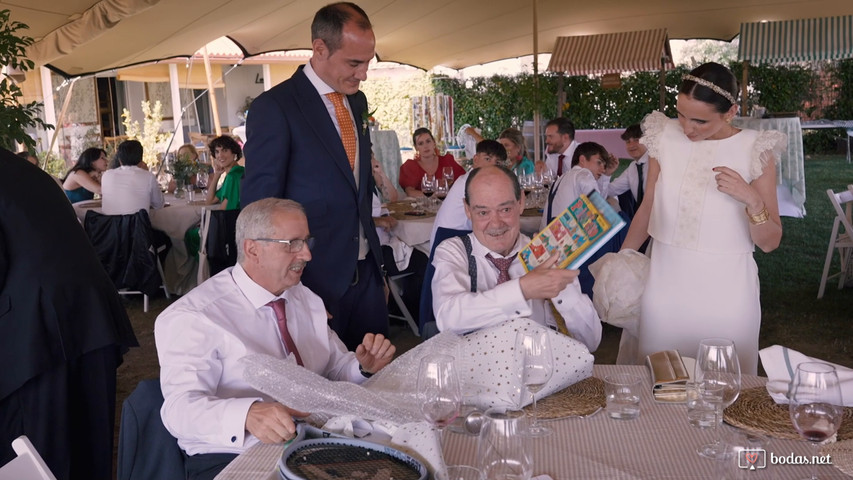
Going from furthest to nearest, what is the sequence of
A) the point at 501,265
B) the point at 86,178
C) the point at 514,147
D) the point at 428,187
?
the point at 86,178, the point at 514,147, the point at 428,187, the point at 501,265

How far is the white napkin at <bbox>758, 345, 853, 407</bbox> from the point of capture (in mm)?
2002

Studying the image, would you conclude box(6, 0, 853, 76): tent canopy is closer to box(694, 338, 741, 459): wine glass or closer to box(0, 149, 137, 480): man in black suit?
box(0, 149, 137, 480): man in black suit

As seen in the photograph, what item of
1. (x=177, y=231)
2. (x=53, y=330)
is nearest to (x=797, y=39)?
(x=177, y=231)

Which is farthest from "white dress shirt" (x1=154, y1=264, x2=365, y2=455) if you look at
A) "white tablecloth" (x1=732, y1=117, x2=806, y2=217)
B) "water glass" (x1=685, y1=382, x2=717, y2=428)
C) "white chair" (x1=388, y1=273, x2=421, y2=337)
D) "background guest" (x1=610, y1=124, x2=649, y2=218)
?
"white tablecloth" (x1=732, y1=117, x2=806, y2=217)

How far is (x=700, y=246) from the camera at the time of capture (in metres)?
3.10

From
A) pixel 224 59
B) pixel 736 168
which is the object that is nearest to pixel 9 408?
pixel 736 168

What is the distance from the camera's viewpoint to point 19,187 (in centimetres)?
280

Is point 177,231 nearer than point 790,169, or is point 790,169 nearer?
point 177,231

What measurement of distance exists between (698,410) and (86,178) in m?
7.83

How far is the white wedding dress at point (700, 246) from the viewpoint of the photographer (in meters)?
3.04

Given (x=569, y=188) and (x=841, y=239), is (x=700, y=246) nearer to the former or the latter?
(x=569, y=188)

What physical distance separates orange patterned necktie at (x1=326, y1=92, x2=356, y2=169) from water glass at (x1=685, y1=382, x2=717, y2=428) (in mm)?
1674

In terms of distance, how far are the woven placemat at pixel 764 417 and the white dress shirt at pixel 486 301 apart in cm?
63

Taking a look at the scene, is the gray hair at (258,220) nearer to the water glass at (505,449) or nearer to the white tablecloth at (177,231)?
the water glass at (505,449)
